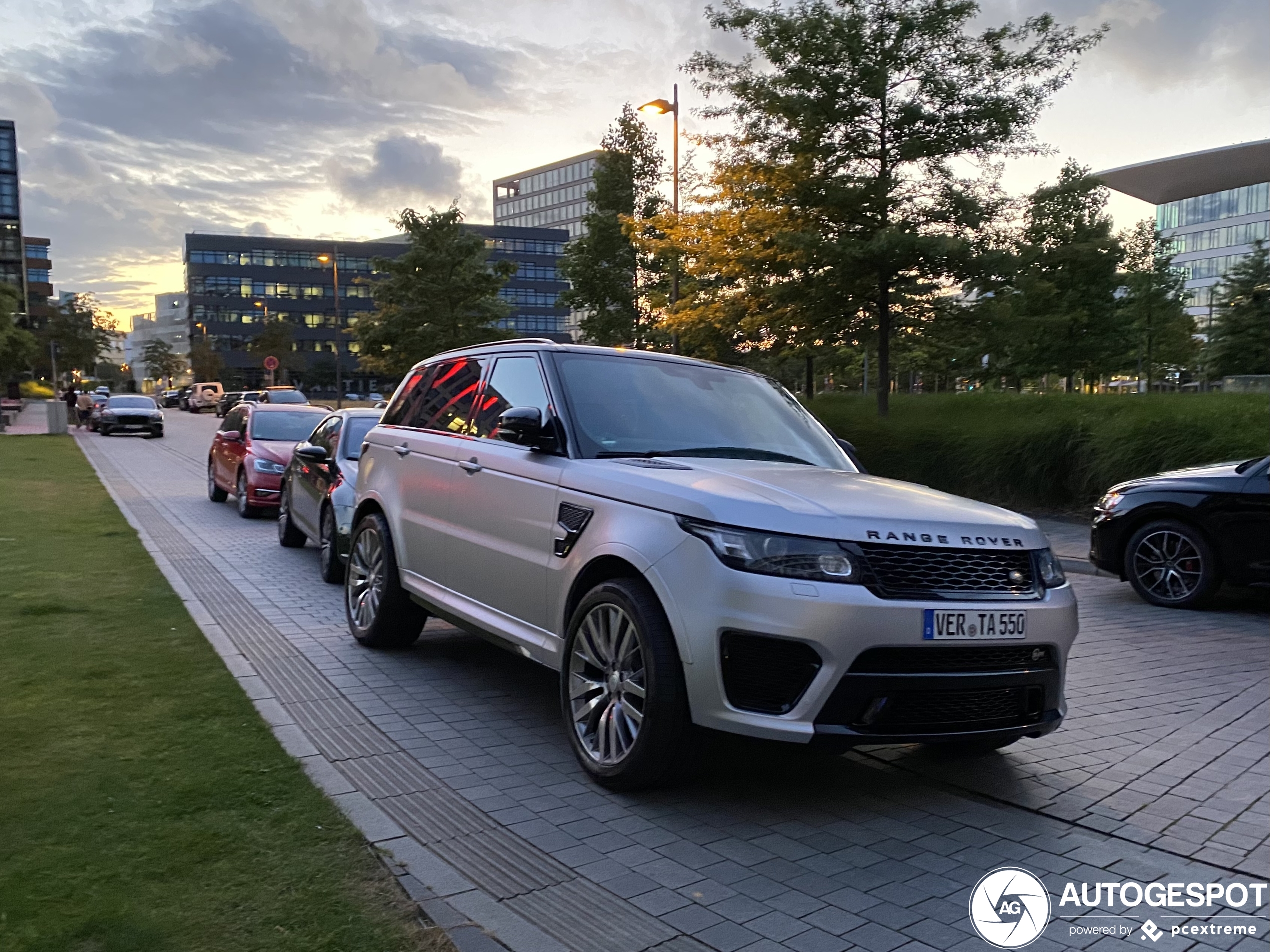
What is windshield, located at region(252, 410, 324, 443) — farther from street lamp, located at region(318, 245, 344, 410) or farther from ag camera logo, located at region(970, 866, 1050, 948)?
ag camera logo, located at region(970, 866, 1050, 948)

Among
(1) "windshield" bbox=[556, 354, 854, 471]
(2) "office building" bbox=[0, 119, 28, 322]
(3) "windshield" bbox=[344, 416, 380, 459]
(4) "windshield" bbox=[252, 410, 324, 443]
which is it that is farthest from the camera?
(2) "office building" bbox=[0, 119, 28, 322]

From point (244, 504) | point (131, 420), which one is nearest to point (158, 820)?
point (244, 504)

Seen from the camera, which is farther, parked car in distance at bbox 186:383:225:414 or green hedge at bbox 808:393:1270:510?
parked car in distance at bbox 186:383:225:414

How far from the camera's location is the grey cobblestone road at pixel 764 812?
3.40m

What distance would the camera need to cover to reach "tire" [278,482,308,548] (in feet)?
39.1

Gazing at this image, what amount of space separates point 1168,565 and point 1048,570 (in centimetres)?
531

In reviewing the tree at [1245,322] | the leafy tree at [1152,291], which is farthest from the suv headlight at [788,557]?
the tree at [1245,322]

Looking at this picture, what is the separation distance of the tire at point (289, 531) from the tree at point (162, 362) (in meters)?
152

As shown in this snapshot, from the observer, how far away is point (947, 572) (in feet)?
13.3

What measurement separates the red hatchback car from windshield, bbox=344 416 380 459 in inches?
129

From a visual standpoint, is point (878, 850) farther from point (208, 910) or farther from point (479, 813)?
point (208, 910)

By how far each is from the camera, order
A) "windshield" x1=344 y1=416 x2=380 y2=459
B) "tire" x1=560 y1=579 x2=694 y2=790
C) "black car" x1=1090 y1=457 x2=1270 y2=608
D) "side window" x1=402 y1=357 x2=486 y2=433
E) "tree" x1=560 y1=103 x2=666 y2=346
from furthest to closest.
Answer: "tree" x1=560 y1=103 x2=666 y2=346 → "windshield" x1=344 y1=416 x2=380 y2=459 → "black car" x1=1090 y1=457 x2=1270 y2=608 → "side window" x1=402 y1=357 x2=486 y2=433 → "tire" x1=560 y1=579 x2=694 y2=790

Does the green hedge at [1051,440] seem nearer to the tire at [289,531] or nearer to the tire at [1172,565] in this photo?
the tire at [1172,565]

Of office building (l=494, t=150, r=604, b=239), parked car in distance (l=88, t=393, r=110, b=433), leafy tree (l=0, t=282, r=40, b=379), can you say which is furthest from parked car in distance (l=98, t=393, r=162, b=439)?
office building (l=494, t=150, r=604, b=239)
